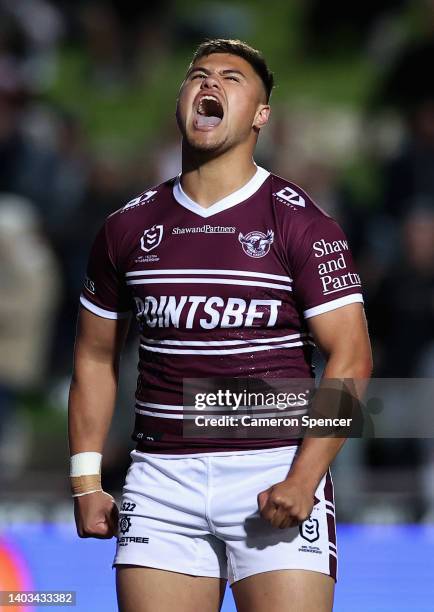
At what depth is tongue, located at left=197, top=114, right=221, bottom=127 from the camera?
4.02 metres

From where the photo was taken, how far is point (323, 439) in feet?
12.5

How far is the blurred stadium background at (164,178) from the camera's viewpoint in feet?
Result: 23.5

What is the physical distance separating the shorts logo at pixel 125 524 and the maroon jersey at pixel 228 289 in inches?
9.2

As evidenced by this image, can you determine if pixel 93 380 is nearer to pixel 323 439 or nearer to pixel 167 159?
pixel 323 439

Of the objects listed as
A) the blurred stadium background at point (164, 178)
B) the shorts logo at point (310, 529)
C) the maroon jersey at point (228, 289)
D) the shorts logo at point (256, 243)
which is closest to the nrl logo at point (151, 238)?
the maroon jersey at point (228, 289)

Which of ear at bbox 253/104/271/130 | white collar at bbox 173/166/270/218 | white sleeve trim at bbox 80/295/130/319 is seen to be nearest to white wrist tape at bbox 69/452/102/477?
white sleeve trim at bbox 80/295/130/319

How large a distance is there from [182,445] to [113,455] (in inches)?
190

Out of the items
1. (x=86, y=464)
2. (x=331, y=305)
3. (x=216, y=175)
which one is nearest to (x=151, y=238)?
(x=216, y=175)

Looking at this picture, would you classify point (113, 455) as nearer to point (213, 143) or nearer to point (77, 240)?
point (77, 240)

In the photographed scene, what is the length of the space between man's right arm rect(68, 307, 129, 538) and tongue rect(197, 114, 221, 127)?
0.73 m

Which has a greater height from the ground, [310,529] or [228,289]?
[228,289]

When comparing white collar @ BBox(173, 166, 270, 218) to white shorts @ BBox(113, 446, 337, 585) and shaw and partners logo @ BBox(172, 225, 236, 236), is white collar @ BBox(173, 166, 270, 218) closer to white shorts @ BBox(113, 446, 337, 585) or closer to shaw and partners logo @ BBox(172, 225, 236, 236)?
shaw and partners logo @ BBox(172, 225, 236, 236)

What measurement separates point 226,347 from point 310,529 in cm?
61

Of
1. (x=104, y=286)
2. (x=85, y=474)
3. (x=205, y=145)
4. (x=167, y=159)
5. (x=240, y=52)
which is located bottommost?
(x=85, y=474)
